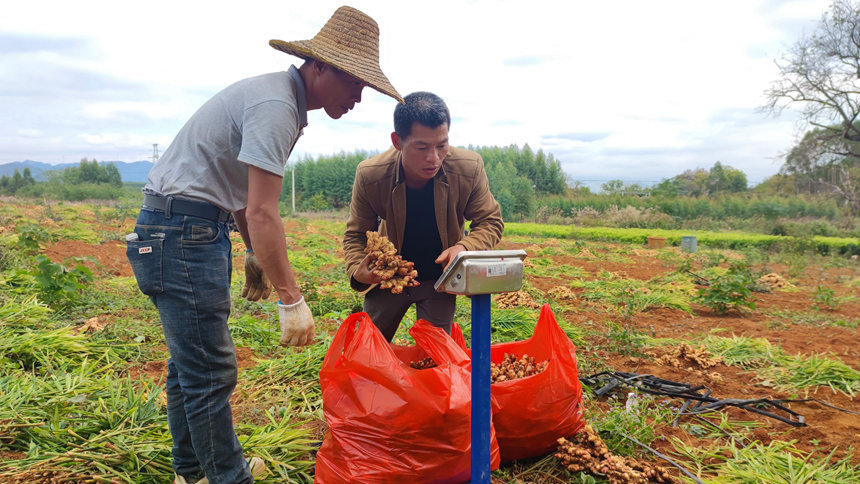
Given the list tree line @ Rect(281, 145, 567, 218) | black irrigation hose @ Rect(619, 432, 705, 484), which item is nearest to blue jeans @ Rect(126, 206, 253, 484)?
black irrigation hose @ Rect(619, 432, 705, 484)

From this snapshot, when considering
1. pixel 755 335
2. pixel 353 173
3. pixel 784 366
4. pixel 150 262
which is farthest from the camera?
pixel 353 173

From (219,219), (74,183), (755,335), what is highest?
(74,183)

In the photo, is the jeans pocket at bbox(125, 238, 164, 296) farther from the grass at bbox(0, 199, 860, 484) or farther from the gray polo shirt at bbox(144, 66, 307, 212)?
the grass at bbox(0, 199, 860, 484)

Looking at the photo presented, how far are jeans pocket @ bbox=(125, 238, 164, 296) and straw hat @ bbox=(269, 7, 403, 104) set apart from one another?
83 cm

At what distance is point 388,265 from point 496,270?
2.65 ft

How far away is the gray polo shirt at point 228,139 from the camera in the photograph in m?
1.64

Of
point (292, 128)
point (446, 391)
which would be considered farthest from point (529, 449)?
point (292, 128)

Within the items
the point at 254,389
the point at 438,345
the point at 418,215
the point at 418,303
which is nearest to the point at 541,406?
the point at 438,345

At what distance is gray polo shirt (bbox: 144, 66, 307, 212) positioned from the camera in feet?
5.40

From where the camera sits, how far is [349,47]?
1938mm

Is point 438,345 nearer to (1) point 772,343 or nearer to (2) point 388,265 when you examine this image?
(2) point 388,265

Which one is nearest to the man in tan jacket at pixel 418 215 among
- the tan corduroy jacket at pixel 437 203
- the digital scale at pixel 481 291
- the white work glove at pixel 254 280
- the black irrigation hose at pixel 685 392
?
the tan corduroy jacket at pixel 437 203

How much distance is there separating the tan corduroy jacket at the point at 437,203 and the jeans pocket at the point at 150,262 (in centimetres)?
93

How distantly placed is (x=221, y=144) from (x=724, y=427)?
2896 mm
